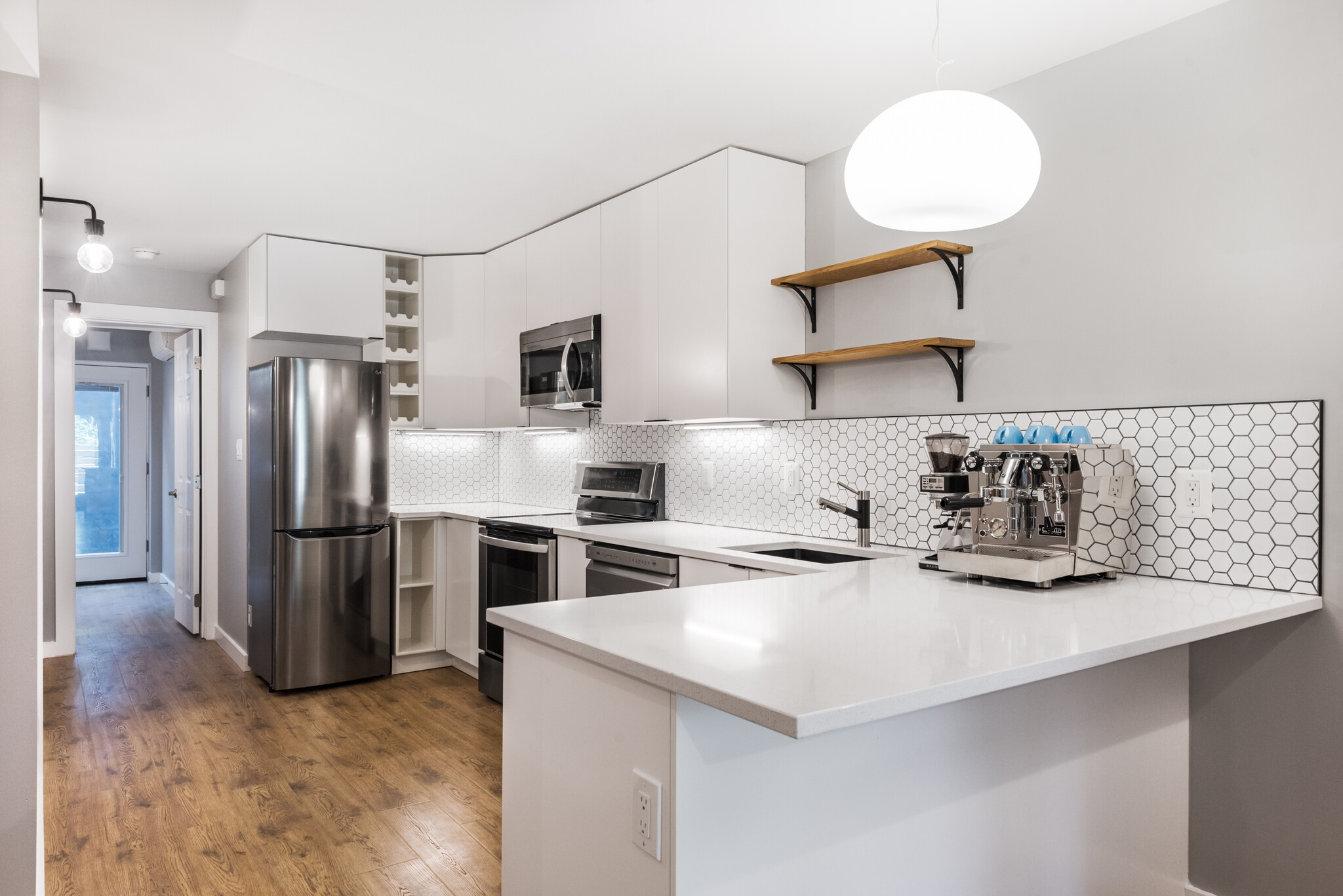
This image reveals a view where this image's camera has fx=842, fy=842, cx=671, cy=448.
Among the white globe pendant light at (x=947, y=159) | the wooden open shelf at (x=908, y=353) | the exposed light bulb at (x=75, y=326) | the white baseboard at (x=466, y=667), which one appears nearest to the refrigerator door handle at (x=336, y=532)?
the white baseboard at (x=466, y=667)

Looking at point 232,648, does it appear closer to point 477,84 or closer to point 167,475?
point 167,475

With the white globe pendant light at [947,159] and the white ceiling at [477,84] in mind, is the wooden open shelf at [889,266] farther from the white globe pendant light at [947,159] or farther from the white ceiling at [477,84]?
the white globe pendant light at [947,159]

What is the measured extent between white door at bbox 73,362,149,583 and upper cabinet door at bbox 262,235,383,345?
405cm

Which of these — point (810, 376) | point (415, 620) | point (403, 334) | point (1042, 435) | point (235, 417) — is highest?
point (403, 334)

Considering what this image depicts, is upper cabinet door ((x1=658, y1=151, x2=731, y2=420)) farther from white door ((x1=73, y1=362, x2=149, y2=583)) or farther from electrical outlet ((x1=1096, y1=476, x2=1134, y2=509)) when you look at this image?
white door ((x1=73, y1=362, x2=149, y2=583))

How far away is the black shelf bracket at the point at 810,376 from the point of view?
10.9 feet

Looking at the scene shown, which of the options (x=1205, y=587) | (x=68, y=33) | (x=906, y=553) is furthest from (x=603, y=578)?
(x=68, y=33)

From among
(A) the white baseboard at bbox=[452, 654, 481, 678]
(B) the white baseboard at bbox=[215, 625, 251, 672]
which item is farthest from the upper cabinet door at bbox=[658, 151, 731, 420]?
(B) the white baseboard at bbox=[215, 625, 251, 672]

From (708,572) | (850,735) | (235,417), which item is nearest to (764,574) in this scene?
(708,572)

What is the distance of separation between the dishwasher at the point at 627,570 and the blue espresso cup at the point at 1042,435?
51.4 inches

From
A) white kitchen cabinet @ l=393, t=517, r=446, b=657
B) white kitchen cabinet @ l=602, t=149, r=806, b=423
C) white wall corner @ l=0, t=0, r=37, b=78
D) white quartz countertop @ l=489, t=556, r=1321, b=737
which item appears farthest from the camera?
white kitchen cabinet @ l=393, t=517, r=446, b=657

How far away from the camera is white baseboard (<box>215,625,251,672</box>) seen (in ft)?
15.8

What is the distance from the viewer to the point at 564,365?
4020mm

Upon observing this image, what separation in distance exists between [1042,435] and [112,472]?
839 centimetres
